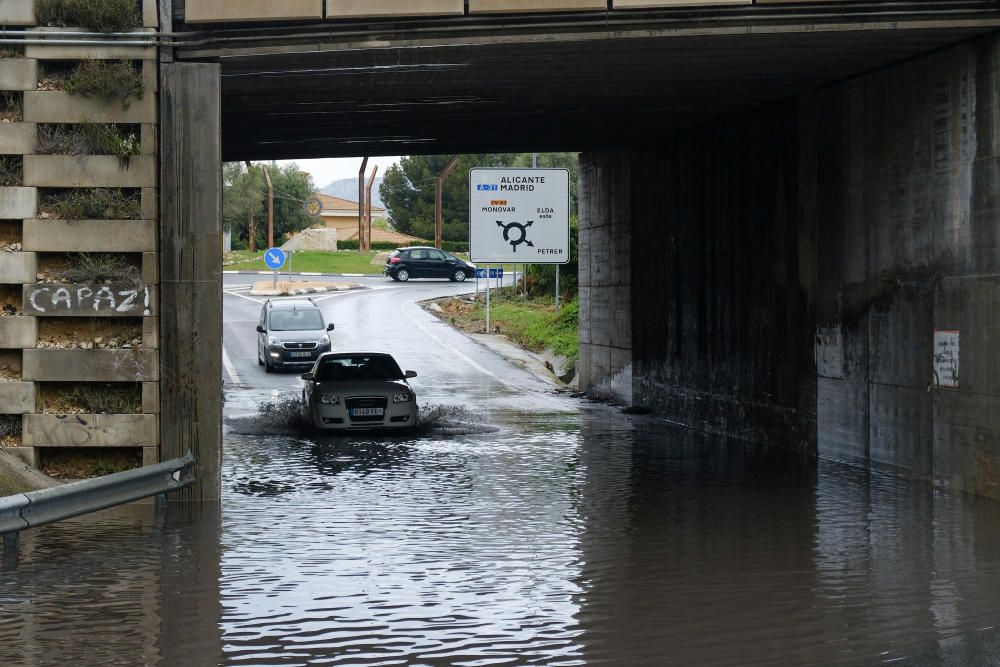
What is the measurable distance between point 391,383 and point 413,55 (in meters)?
8.10

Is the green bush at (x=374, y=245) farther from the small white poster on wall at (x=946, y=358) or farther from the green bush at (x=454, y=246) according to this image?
the small white poster on wall at (x=946, y=358)

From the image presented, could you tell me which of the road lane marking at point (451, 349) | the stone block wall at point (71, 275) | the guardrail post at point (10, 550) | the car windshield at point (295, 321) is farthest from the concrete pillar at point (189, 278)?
the car windshield at point (295, 321)

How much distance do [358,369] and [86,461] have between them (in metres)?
8.37

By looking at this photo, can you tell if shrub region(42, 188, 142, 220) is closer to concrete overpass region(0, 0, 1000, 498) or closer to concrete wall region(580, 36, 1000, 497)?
concrete overpass region(0, 0, 1000, 498)

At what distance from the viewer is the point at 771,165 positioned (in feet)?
63.5

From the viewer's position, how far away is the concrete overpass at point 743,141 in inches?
519

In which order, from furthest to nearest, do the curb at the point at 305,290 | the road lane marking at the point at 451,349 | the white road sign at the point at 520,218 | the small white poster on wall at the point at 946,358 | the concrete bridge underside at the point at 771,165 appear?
the curb at the point at 305,290
the white road sign at the point at 520,218
the road lane marking at the point at 451,349
the small white poster on wall at the point at 946,358
the concrete bridge underside at the point at 771,165

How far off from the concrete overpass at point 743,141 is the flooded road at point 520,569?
1.25 metres

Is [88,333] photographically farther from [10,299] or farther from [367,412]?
Result: [367,412]

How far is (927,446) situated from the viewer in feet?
48.0

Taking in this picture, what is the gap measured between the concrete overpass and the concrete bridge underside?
0.04 metres

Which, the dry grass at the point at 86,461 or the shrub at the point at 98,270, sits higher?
the shrub at the point at 98,270

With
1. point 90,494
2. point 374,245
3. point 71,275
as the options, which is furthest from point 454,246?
point 90,494

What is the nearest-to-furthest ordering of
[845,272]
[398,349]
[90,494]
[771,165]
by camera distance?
[90,494]
[845,272]
[771,165]
[398,349]
